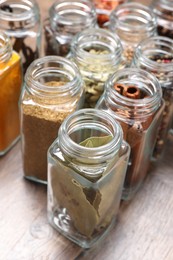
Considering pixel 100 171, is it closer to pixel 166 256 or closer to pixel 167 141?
pixel 166 256

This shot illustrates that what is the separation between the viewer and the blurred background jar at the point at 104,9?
1.01 meters

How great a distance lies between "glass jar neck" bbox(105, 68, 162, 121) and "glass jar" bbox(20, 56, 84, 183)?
0.06 meters

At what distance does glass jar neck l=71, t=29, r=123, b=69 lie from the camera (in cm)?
81

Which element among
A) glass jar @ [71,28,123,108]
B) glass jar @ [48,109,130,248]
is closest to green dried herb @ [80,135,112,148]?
glass jar @ [48,109,130,248]

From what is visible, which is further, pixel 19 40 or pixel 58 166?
pixel 19 40

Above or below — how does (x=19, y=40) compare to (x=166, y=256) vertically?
above

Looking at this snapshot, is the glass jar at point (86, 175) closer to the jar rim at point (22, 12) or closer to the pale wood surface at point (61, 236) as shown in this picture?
the pale wood surface at point (61, 236)

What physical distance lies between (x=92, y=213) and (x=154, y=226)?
0.14 m

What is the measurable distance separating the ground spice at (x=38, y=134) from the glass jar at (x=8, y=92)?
0.06 metres

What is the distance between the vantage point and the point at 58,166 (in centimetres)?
71

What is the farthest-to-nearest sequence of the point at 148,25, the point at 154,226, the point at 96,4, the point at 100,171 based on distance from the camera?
1. the point at 96,4
2. the point at 148,25
3. the point at 154,226
4. the point at 100,171

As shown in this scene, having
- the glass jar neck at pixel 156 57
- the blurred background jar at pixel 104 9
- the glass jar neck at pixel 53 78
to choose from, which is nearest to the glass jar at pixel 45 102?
the glass jar neck at pixel 53 78

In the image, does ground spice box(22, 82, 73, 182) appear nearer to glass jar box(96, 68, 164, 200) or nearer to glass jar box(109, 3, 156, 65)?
glass jar box(96, 68, 164, 200)

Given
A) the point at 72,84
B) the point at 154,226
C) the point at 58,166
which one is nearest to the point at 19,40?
the point at 72,84
